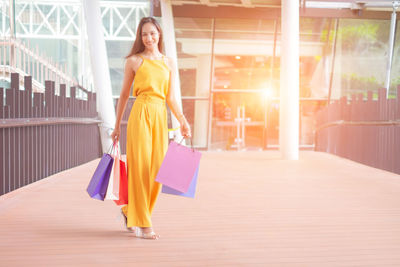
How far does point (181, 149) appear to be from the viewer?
3.80 meters

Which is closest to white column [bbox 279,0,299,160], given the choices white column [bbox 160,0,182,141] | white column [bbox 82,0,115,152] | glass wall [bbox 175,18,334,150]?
white column [bbox 82,0,115,152]

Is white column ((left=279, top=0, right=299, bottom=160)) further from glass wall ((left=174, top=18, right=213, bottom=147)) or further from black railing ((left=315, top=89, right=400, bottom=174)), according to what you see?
glass wall ((left=174, top=18, right=213, bottom=147))

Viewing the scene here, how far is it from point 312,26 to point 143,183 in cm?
1652

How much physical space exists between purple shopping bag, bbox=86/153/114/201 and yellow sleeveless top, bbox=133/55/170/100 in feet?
1.90

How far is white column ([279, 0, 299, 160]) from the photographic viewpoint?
1182cm

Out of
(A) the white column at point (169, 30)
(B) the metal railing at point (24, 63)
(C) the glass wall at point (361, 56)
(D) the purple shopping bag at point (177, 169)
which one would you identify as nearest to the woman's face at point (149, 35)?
(D) the purple shopping bag at point (177, 169)

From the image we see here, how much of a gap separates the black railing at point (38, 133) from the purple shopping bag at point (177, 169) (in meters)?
2.51

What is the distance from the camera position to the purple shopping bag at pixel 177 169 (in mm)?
3752

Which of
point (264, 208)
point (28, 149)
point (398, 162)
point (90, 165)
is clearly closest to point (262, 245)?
point (264, 208)

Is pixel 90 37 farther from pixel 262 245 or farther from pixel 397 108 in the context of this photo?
pixel 262 245

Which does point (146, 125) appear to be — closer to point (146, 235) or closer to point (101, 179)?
point (101, 179)

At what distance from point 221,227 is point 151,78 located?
1.40 m

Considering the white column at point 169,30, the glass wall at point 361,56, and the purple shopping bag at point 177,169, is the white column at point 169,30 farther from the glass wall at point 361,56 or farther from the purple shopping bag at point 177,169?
the purple shopping bag at point 177,169

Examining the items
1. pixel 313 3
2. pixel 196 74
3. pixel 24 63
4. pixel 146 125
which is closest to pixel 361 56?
pixel 313 3
